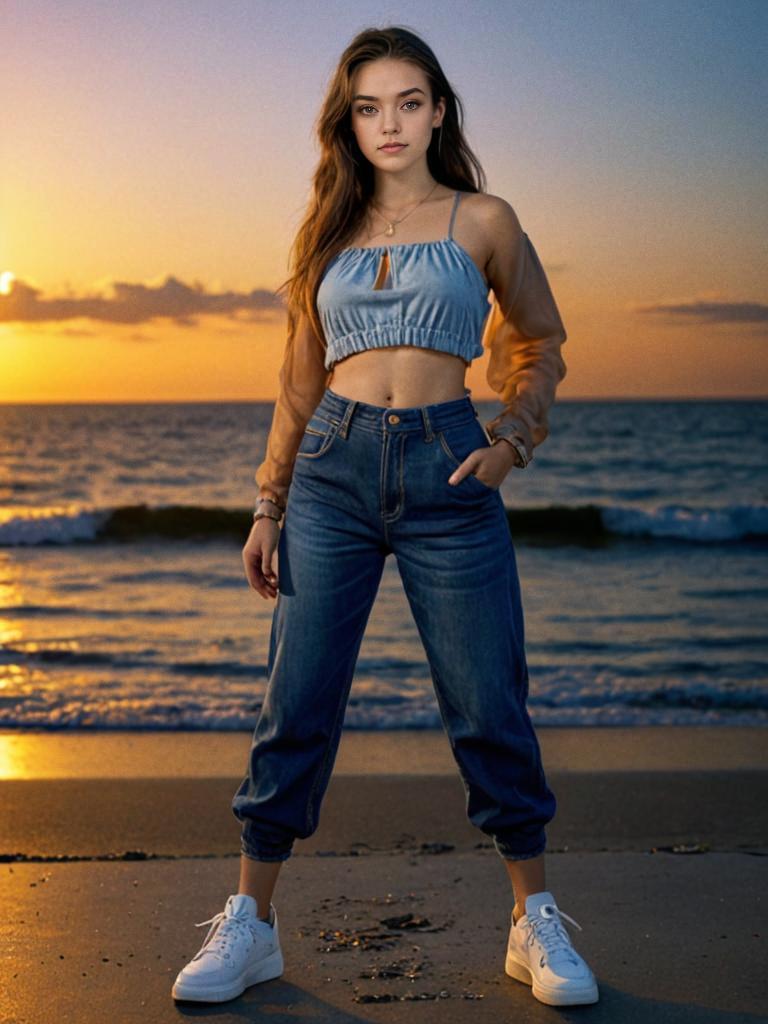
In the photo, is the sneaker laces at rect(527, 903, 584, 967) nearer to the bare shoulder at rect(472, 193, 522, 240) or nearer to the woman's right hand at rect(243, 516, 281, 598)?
the woman's right hand at rect(243, 516, 281, 598)

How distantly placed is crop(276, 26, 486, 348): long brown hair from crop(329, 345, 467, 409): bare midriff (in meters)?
0.22

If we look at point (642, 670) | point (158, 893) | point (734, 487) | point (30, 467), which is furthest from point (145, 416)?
point (158, 893)

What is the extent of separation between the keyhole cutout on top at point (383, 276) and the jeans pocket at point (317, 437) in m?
0.27

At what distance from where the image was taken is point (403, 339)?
241cm

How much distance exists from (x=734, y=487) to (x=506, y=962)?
750 inches

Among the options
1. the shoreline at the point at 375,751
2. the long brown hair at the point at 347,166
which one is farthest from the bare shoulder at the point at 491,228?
the shoreline at the point at 375,751

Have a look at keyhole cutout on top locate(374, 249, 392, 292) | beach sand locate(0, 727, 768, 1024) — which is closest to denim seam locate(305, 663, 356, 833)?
beach sand locate(0, 727, 768, 1024)

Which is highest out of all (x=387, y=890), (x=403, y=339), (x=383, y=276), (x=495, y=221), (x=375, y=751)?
(x=495, y=221)

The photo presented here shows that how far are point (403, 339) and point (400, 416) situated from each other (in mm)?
150

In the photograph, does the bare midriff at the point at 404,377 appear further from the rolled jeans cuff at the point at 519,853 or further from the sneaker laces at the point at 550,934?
the sneaker laces at the point at 550,934

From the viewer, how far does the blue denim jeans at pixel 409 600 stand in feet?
7.82

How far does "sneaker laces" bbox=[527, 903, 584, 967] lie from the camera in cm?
246

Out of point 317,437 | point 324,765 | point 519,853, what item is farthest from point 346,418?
point 519,853

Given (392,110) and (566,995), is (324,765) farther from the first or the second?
(392,110)
